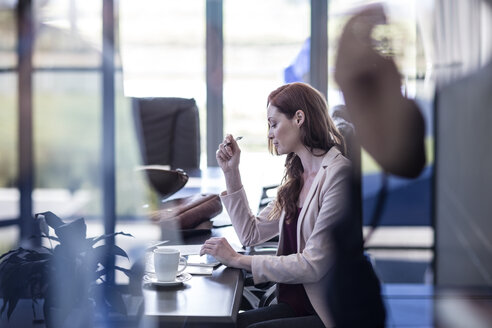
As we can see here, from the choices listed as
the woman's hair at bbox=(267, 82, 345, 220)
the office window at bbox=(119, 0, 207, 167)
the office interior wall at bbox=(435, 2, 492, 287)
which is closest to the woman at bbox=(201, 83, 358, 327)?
the woman's hair at bbox=(267, 82, 345, 220)

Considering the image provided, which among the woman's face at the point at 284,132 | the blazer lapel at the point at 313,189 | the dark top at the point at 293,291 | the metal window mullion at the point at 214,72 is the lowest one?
the dark top at the point at 293,291

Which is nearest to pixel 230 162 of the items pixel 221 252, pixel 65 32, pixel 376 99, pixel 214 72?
pixel 221 252

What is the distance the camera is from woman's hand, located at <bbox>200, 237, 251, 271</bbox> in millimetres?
1393

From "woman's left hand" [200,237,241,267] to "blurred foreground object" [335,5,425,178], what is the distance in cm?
90

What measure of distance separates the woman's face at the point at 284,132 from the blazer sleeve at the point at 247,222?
0.80 ft

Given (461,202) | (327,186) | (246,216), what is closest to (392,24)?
(327,186)

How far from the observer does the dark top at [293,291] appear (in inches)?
59.7

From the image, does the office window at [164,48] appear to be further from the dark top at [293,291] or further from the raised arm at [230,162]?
the dark top at [293,291]

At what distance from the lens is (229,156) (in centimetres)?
177

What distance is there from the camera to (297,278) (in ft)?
4.58

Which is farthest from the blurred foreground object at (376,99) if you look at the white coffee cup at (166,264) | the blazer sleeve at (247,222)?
the blazer sleeve at (247,222)

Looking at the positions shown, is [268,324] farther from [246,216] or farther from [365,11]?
[365,11]

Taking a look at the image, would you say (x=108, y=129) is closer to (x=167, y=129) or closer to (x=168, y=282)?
(x=168, y=282)

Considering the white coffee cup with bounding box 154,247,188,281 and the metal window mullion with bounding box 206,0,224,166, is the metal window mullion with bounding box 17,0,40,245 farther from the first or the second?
the metal window mullion with bounding box 206,0,224,166
